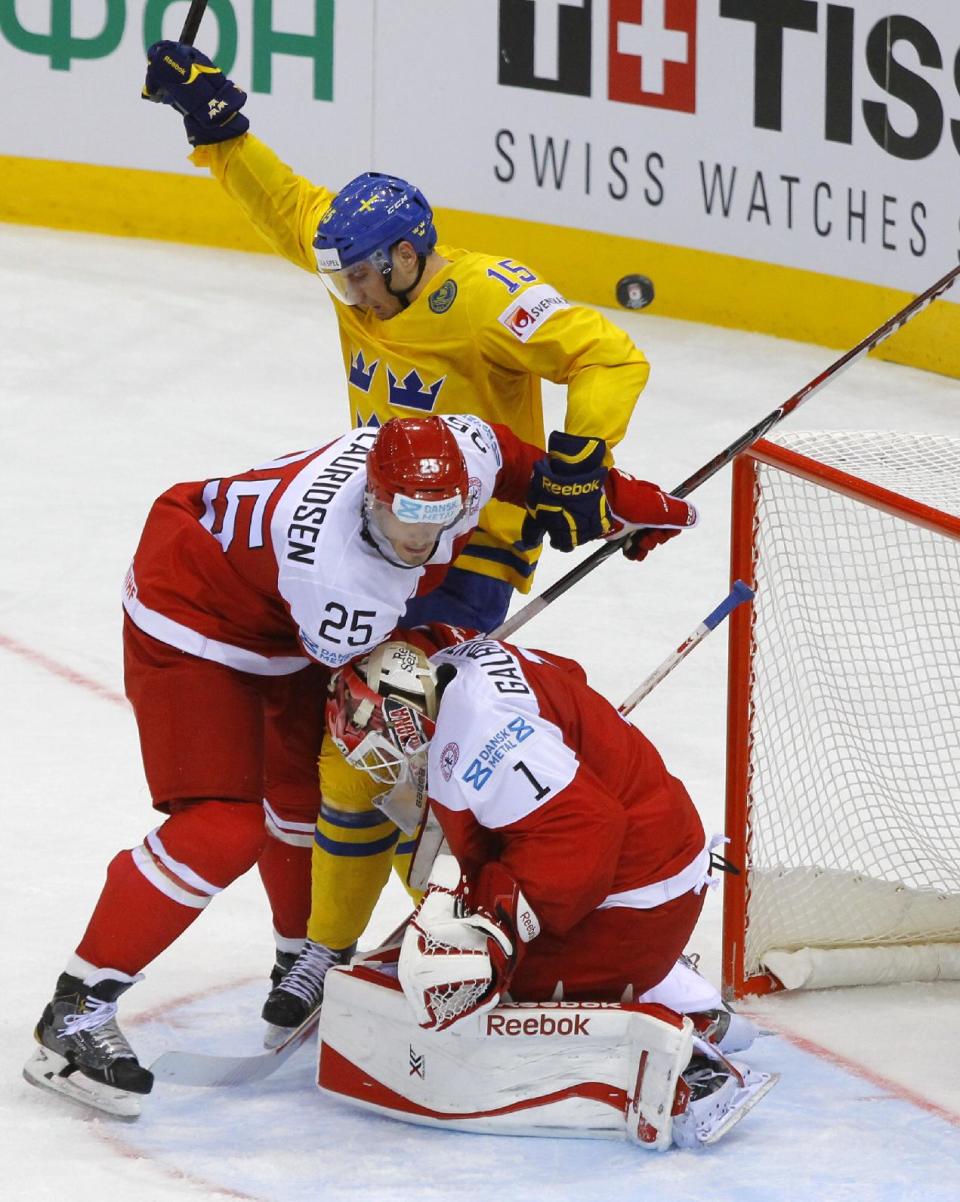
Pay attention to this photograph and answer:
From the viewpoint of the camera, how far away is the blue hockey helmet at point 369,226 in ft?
11.5

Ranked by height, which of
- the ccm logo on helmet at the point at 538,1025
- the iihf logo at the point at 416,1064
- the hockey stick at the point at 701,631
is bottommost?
the iihf logo at the point at 416,1064

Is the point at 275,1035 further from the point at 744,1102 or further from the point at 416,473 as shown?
the point at 416,473

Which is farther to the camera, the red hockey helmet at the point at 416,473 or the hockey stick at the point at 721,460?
the hockey stick at the point at 721,460

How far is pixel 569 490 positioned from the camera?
340cm

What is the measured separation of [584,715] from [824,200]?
408 centimetres

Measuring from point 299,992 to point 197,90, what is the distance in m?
1.62

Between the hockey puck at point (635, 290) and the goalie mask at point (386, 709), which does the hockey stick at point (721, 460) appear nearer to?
the goalie mask at point (386, 709)

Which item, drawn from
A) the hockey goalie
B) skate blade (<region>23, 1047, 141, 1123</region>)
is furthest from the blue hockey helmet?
skate blade (<region>23, 1047, 141, 1123</region>)

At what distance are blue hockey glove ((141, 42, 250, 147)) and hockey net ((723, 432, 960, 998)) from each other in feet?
3.75

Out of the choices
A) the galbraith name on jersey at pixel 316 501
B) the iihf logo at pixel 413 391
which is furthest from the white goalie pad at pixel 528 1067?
the iihf logo at pixel 413 391

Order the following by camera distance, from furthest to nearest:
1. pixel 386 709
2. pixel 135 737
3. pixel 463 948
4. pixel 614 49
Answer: pixel 614 49, pixel 135 737, pixel 386 709, pixel 463 948

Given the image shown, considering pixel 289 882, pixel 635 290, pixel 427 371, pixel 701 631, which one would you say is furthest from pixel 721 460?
pixel 635 290

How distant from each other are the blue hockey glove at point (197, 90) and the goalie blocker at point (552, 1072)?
1.65 m

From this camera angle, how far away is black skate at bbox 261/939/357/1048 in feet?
11.0
